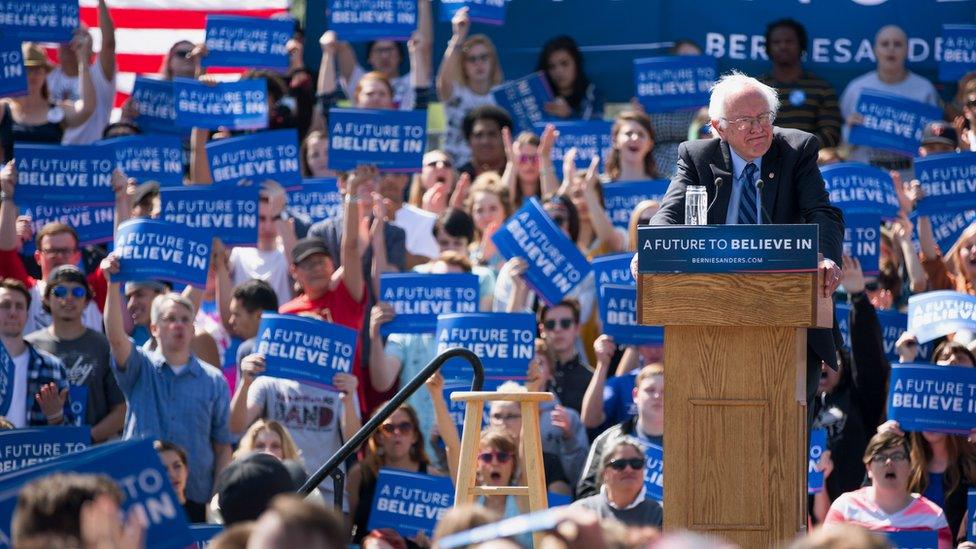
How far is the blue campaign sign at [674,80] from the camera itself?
12398 mm

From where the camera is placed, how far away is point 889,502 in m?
8.27

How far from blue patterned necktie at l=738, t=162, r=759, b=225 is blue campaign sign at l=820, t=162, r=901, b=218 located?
4.04 metres

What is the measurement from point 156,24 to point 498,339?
6.49m

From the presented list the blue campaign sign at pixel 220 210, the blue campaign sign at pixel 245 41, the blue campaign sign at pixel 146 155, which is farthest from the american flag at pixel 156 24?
the blue campaign sign at pixel 220 210

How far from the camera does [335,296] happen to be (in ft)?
33.4

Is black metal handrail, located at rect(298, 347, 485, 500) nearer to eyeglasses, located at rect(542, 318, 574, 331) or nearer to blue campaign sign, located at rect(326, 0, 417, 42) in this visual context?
eyeglasses, located at rect(542, 318, 574, 331)

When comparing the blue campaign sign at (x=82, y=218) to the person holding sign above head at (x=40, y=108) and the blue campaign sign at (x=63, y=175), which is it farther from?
the person holding sign above head at (x=40, y=108)

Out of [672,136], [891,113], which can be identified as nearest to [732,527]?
[891,113]

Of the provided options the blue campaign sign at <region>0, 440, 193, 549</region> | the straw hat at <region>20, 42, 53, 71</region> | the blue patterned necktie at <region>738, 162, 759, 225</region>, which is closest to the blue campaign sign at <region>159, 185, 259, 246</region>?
the straw hat at <region>20, 42, 53, 71</region>

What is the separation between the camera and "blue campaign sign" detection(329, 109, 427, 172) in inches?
445

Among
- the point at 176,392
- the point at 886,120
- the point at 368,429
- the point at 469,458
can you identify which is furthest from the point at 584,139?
the point at 469,458

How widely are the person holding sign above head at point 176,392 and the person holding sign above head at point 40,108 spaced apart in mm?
2925

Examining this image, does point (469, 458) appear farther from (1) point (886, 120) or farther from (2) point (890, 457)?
(1) point (886, 120)

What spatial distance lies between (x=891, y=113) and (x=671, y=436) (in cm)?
633
